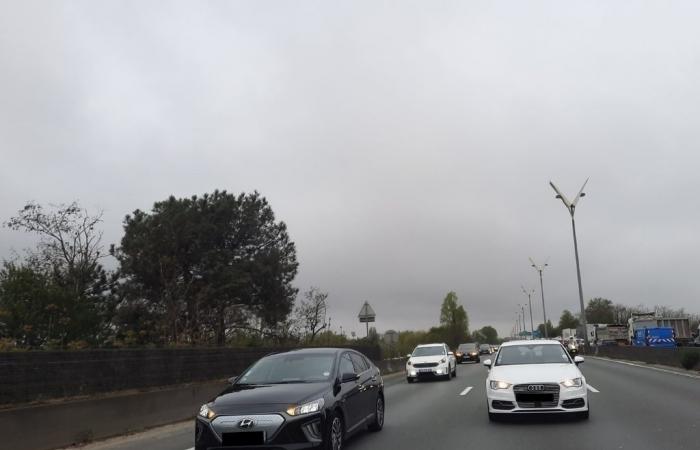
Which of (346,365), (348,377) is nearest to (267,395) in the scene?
A: (348,377)

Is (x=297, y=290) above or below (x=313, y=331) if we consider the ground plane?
above

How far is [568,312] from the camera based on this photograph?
16875cm

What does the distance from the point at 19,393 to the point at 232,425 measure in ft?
15.9

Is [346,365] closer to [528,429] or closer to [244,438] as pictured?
[244,438]

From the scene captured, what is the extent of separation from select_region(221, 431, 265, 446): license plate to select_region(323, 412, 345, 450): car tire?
880mm

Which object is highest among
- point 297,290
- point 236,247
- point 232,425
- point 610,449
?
point 236,247

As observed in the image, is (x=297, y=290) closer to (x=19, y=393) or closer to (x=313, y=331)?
(x=313, y=331)

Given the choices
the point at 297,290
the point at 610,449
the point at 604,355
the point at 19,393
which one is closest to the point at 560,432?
the point at 610,449

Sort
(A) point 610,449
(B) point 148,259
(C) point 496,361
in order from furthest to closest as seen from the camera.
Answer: (B) point 148,259 < (C) point 496,361 < (A) point 610,449

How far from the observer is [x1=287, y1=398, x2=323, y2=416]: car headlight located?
24.6 ft

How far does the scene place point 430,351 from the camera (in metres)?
25.8

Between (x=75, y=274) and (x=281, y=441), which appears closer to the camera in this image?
(x=281, y=441)

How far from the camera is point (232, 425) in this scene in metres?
7.38

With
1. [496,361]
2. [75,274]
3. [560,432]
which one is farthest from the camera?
[75,274]
